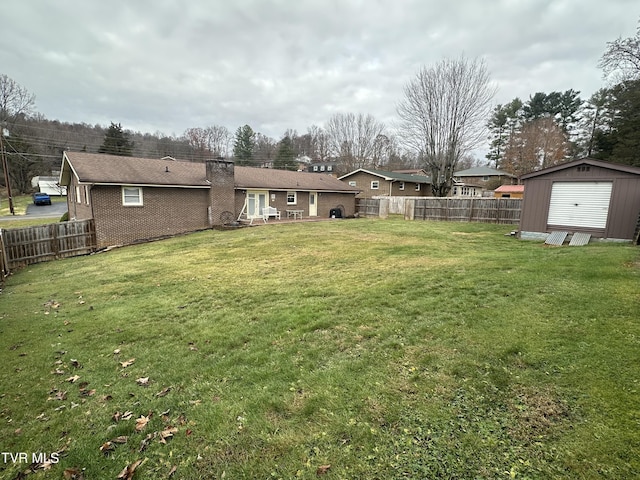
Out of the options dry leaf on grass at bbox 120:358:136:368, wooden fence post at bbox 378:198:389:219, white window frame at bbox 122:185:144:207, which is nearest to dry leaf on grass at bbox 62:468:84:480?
dry leaf on grass at bbox 120:358:136:368

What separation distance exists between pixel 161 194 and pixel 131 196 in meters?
1.45

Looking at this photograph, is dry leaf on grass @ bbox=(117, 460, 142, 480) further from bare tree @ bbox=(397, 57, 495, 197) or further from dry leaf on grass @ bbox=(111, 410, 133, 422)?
bare tree @ bbox=(397, 57, 495, 197)

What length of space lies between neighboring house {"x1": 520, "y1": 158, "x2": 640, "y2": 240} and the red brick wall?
16.6m

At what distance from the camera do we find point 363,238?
43.4ft

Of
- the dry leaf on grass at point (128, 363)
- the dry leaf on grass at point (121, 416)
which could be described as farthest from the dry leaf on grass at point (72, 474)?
the dry leaf on grass at point (128, 363)

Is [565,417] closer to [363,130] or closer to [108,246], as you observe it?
[108,246]

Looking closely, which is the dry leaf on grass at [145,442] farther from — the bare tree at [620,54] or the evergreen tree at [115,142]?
the evergreen tree at [115,142]

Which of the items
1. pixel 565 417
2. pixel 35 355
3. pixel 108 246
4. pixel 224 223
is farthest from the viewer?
pixel 224 223

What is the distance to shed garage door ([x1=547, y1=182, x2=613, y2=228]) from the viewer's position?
11109 mm

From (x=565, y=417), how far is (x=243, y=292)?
5.58 m

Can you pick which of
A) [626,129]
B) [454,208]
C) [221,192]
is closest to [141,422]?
[221,192]

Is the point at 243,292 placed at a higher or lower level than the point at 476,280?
lower

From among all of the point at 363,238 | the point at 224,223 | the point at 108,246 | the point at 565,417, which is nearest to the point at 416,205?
the point at 363,238

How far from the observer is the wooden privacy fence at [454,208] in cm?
2009
